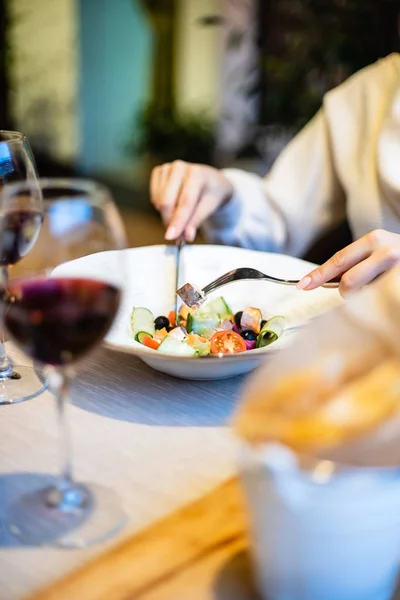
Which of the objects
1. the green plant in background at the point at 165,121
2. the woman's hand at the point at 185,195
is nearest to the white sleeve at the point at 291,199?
the woman's hand at the point at 185,195

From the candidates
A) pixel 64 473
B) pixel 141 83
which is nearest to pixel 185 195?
pixel 64 473

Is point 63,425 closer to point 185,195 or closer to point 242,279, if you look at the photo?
point 242,279

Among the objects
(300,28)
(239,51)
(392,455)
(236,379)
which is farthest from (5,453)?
(239,51)

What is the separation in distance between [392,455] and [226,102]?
4.69 metres

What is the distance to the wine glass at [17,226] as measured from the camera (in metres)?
0.65

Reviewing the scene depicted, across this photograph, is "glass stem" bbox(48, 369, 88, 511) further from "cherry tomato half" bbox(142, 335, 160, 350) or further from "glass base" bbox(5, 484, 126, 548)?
A: "cherry tomato half" bbox(142, 335, 160, 350)

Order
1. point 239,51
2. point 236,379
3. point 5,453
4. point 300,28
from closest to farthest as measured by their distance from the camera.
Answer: point 5,453 < point 236,379 < point 300,28 < point 239,51

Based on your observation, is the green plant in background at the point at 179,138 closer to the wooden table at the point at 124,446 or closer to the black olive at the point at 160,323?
the black olive at the point at 160,323

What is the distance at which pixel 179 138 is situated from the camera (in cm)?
472

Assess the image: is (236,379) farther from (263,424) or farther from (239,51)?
(239,51)

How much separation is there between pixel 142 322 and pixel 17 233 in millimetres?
348

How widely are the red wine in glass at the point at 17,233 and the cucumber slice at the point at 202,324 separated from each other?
0.35 metres

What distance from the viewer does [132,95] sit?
546cm

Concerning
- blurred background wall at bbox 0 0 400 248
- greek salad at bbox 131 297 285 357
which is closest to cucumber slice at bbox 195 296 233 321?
greek salad at bbox 131 297 285 357
